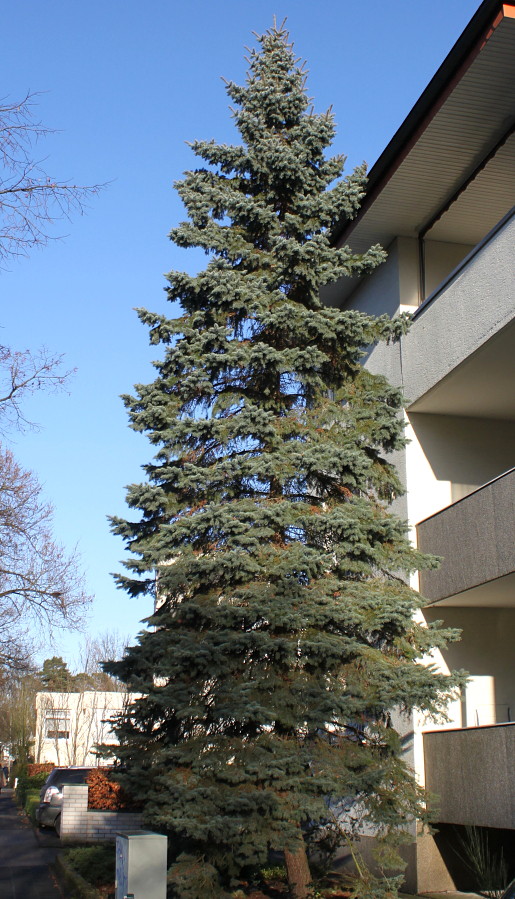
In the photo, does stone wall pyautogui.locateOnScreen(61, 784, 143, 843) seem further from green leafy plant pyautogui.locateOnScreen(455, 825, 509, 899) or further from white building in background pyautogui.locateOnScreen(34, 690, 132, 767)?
white building in background pyautogui.locateOnScreen(34, 690, 132, 767)

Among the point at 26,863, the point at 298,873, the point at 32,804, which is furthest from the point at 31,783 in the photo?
the point at 298,873

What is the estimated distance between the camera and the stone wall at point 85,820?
1714cm

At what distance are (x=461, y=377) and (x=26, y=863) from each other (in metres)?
12.4

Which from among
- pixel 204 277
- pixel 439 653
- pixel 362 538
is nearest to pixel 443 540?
pixel 439 653

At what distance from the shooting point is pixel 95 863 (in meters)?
13.0

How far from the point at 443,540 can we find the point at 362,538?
3199 mm

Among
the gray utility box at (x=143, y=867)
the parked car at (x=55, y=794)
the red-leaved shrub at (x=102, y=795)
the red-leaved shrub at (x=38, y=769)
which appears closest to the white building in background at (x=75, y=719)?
the red-leaved shrub at (x=38, y=769)

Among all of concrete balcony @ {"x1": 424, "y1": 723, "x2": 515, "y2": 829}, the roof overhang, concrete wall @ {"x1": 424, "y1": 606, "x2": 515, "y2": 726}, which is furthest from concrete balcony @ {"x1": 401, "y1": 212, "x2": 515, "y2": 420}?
concrete balcony @ {"x1": 424, "y1": 723, "x2": 515, "y2": 829}

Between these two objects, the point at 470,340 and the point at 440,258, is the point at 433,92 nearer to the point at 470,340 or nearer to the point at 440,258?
the point at 440,258

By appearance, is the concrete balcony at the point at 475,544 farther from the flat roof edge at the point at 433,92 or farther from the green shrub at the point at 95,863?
the green shrub at the point at 95,863

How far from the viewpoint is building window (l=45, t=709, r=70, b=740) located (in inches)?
1759

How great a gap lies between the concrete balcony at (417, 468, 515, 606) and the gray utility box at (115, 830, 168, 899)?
6.49 meters

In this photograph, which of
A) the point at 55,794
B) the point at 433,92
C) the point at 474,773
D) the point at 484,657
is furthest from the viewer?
the point at 55,794

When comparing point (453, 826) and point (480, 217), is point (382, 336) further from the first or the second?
point (453, 826)
